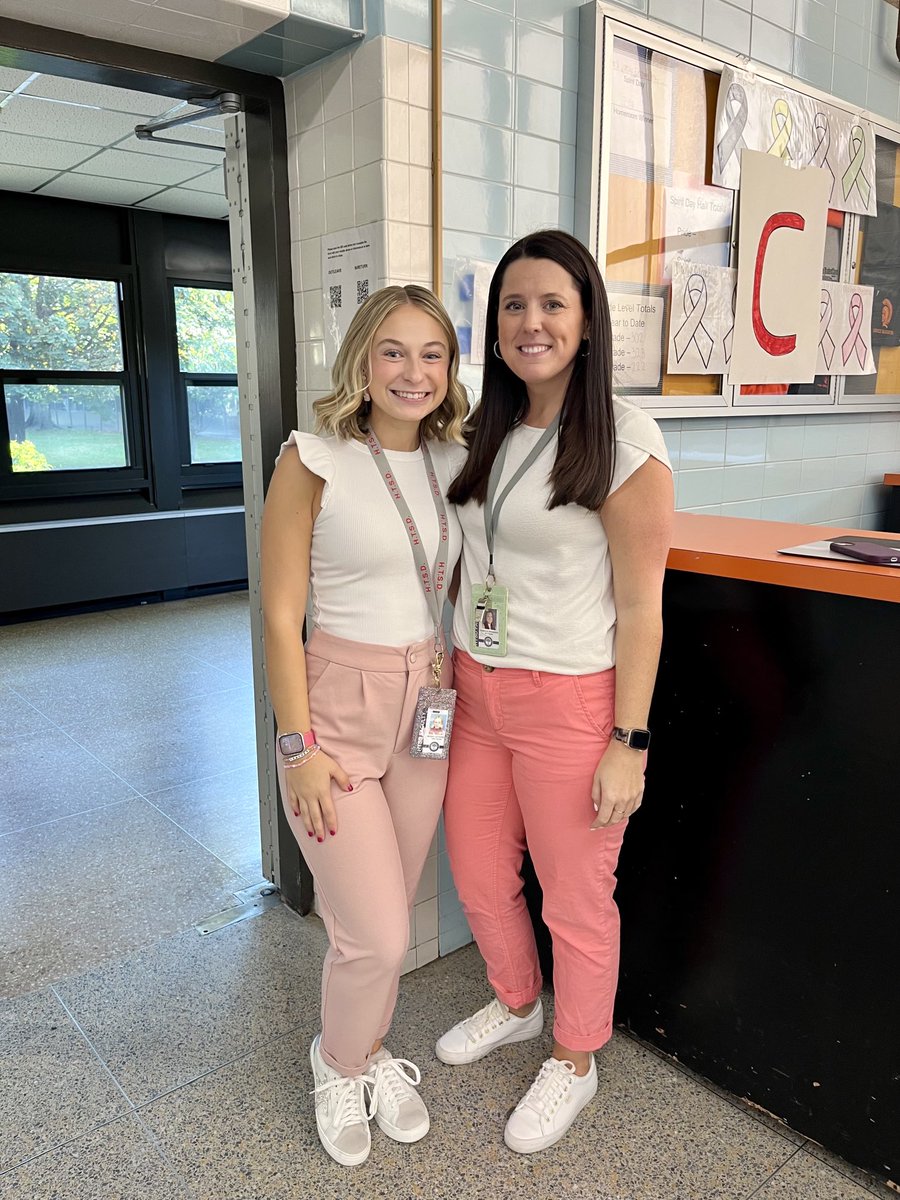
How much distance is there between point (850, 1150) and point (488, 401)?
155 cm

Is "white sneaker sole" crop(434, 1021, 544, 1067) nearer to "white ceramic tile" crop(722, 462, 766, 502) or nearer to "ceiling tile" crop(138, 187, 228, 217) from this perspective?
"white ceramic tile" crop(722, 462, 766, 502)

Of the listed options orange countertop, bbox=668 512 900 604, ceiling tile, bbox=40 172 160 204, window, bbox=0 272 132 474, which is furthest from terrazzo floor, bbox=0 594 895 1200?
ceiling tile, bbox=40 172 160 204

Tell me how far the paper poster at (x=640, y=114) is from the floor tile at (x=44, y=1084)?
8.45 ft

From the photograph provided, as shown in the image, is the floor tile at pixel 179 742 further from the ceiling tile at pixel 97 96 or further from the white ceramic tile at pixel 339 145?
the ceiling tile at pixel 97 96

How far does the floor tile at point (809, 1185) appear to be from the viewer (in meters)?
1.63

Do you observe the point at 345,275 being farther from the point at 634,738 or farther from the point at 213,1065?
the point at 213,1065

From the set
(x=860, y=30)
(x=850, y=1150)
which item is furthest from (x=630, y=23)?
(x=850, y=1150)

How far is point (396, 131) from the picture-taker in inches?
77.2

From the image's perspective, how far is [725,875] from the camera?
1.78m

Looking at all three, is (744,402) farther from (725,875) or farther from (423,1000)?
(423,1000)

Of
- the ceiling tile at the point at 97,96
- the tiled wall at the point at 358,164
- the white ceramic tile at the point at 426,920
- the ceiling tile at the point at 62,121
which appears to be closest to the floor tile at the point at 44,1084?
the white ceramic tile at the point at 426,920

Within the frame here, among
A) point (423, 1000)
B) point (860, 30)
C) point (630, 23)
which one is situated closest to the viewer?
point (423, 1000)

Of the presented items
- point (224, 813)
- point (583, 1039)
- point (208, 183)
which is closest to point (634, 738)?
point (583, 1039)

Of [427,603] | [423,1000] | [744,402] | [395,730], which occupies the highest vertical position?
[744,402]
